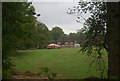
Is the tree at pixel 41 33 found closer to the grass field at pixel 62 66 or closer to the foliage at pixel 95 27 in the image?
the grass field at pixel 62 66

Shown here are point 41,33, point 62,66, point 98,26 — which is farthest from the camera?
point 41,33

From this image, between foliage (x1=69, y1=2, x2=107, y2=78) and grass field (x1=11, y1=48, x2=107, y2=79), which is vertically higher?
foliage (x1=69, y1=2, x2=107, y2=78)

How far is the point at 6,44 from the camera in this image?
438cm

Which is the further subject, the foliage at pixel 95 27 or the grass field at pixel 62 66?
the grass field at pixel 62 66

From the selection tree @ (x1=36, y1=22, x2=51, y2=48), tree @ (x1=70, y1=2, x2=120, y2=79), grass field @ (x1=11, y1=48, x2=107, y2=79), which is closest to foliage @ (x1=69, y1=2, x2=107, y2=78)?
tree @ (x1=70, y1=2, x2=120, y2=79)

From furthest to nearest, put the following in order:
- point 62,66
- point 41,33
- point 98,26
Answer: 1. point 41,33
2. point 62,66
3. point 98,26

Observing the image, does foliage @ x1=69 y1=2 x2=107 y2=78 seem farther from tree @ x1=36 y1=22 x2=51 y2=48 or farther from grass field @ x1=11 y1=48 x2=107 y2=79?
tree @ x1=36 y1=22 x2=51 y2=48

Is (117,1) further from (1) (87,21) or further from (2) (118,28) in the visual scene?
(1) (87,21)

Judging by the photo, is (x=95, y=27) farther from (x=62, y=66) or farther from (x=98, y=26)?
(x=62, y=66)

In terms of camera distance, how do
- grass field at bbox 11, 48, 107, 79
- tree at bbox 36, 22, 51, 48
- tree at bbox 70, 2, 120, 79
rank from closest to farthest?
tree at bbox 70, 2, 120, 79
grass field at bbox 11, 48, 107, 79
tree at bbox 36, 22, 51, 48

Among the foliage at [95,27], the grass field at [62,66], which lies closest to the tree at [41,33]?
the grass field at [62,66]

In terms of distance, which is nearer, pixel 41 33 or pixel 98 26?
pixel 98 26

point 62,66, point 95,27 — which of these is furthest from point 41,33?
point 95,27

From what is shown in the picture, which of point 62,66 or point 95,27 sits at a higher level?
point 95,27
